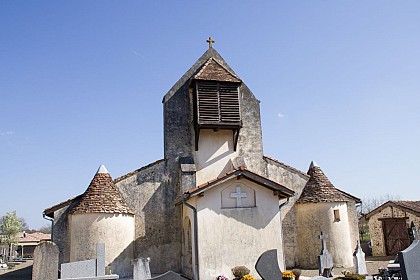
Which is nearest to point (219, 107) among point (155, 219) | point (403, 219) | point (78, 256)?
point (155, 219)

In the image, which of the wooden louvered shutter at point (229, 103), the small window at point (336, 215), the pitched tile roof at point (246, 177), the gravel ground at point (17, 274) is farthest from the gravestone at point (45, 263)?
the gravel ground at point (17, 274)

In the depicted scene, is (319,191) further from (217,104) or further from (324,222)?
(217,104)

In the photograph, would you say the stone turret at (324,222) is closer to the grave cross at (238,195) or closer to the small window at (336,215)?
the small window at (336,215)

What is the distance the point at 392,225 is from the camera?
2614 centimetres

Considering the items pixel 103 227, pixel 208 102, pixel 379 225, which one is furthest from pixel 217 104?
pixel 379 225

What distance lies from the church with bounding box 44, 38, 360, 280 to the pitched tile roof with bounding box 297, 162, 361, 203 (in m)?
0.06

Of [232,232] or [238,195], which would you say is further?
[238,195]

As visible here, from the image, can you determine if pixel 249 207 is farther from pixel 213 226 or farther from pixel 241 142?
pixel 241 142

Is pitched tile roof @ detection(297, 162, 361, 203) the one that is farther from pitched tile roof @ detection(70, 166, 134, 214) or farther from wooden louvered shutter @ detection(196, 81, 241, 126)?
A: pitched tile roof @ detection(70, 166, 134, 214)

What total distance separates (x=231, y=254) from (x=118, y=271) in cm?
529

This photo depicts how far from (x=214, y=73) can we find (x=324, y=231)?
10251 mm

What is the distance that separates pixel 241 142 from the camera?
20.2m

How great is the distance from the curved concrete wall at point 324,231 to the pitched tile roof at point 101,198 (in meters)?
9.38

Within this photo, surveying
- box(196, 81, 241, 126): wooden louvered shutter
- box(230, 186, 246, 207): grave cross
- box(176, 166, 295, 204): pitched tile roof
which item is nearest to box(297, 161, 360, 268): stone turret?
box(176, 166, 295, 204): pitched tile roof
